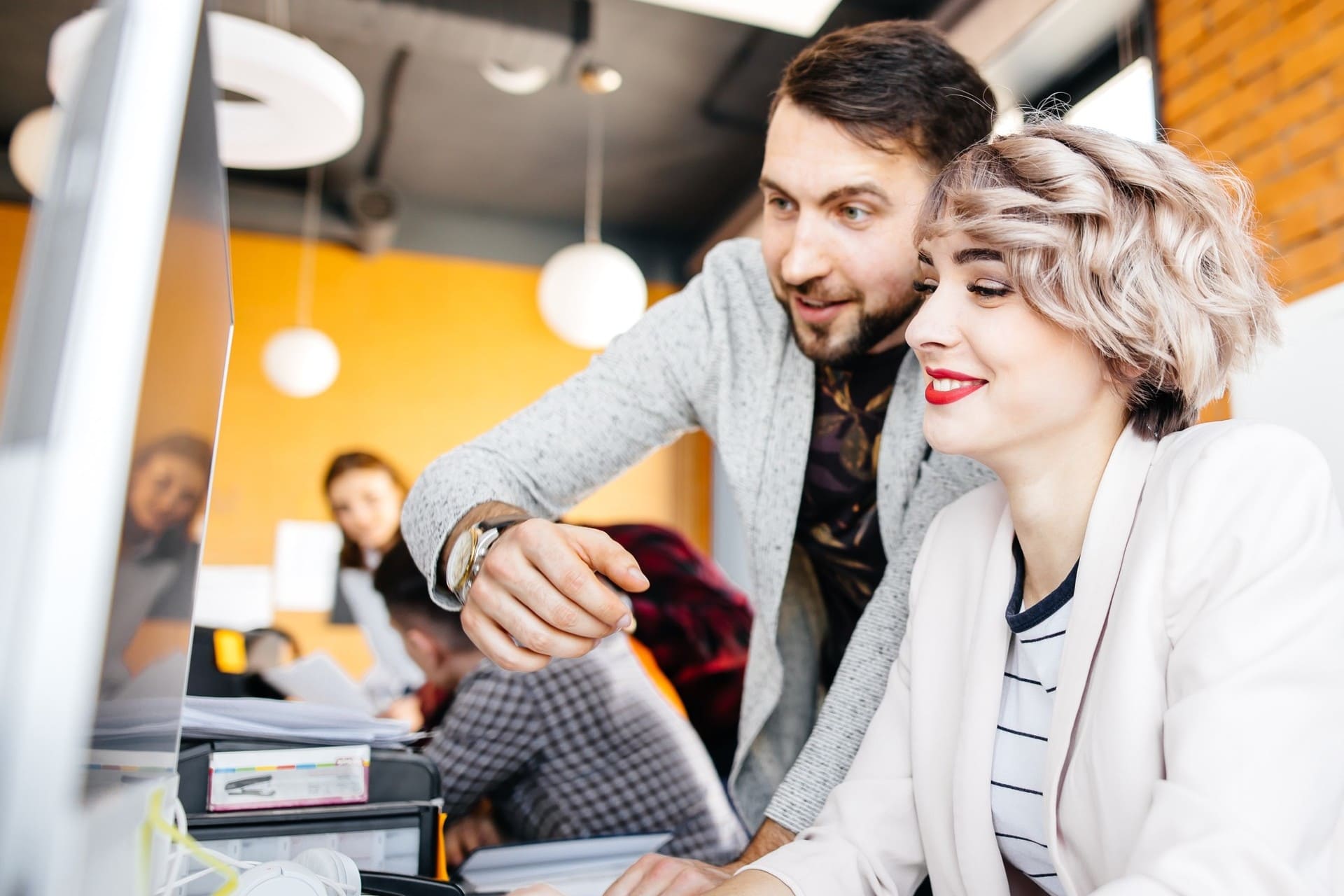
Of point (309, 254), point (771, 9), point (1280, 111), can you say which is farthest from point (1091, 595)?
point (309, 254)

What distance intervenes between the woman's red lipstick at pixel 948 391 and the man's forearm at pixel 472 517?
17.0 inches

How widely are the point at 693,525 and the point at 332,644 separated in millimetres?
2231

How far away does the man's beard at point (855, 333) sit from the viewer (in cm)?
126

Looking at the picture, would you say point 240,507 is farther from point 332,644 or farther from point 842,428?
point 842,428

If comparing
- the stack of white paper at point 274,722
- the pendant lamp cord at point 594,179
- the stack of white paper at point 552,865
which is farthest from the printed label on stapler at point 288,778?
the pendant lamp cord at point 594,179

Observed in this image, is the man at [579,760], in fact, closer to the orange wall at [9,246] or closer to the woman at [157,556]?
the woman at [157,556]

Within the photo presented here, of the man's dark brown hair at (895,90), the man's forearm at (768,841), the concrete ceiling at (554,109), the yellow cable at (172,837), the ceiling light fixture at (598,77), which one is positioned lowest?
the man's forearm at (768,841)

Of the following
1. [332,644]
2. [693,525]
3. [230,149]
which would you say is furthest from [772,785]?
[693,525]

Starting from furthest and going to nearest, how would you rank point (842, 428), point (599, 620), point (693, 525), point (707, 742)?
point (693, 525) < point (707, 742) < point (842, 428) < point (599, 620)

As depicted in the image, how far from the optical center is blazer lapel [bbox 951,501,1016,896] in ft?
2.83

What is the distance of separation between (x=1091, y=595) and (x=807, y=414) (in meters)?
0.54

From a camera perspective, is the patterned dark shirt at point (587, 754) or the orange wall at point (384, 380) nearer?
the patterned dark shirt at point (587, 754)

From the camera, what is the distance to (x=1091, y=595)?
817mm

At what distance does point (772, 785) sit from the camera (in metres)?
1.33
